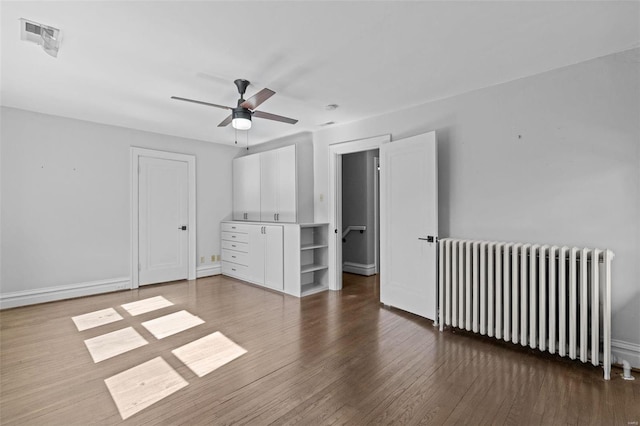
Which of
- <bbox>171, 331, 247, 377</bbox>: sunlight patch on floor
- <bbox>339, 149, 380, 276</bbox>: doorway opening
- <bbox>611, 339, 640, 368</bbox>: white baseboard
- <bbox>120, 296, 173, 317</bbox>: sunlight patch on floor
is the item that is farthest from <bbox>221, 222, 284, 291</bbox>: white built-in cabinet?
<bbox>611, 339, 640, 368</bbox>: white baseboard

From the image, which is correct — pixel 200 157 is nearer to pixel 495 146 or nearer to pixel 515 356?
pixel 495 146

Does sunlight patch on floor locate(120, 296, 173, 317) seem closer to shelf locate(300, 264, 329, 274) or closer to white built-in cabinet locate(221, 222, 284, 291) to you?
white built-in cabinet locate(221, 222, 284, 291)

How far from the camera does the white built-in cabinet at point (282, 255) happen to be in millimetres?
4291

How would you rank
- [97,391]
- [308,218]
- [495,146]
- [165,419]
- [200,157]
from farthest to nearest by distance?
A: [200,157] → [308,218] → [495,146] → [97,391] → [165,419]

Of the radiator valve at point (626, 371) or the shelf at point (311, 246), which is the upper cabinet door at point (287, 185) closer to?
the shelf at point (311, 246)

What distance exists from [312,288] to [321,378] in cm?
235

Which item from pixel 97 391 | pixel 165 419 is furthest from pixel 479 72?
pixel 97 391

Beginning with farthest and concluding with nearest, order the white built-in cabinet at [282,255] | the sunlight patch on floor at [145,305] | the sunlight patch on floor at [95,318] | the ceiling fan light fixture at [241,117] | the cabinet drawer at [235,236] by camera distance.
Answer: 1. the cabinet drawer at [235,236]
2. the white built-in cabinet at [282,255]
3. the sunlight patch on floor at [145,305]
4. the sunlight patch on floor at [95,318]
5. the ceiling fan light fixture at [241,117]

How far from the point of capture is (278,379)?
85.7 inches

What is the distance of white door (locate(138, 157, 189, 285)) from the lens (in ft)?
15.9

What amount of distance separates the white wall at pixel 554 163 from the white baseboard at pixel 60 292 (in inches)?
183

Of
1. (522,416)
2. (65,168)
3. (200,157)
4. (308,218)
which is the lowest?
(522,416)

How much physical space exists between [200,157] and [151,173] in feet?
2.90

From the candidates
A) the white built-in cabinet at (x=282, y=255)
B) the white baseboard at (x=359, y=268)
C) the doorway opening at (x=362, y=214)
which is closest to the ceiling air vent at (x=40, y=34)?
the white built-in cabinet at (x=282, y=255)
